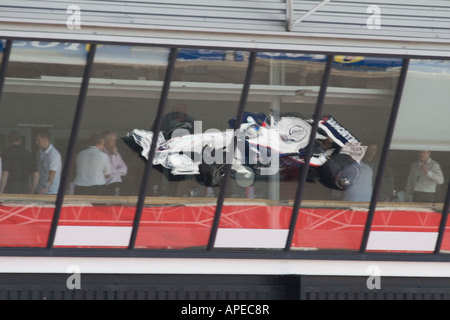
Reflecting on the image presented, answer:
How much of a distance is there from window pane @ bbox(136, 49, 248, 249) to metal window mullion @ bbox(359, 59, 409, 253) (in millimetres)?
2187

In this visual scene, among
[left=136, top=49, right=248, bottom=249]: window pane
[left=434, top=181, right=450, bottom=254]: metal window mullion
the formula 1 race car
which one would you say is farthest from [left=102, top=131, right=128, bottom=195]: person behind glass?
[left=434, top=181, right=450, bottom=254]: metal window mullion

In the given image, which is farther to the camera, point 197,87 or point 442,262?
point 442,262

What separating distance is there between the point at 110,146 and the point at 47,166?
2.78ft

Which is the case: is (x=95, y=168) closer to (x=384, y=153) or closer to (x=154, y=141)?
(x=154, y=141)

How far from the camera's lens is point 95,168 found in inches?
384

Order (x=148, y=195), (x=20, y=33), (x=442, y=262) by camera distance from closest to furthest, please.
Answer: (x=20, y=33) → (x=148, y=195) → (x=442, y=262)

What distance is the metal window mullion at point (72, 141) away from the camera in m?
9.49

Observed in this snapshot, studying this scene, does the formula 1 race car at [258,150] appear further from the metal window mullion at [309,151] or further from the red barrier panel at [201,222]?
the red barrier panel at [201,222]

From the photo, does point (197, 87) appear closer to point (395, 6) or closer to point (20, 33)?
point (20, 33)

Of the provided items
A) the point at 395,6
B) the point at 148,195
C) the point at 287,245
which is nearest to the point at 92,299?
the point at 148,195

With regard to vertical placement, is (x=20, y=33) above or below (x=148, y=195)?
above

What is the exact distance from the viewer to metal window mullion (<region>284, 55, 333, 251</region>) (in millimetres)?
10008

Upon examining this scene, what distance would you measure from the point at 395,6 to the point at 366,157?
213 cm

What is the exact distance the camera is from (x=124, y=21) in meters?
9.54
